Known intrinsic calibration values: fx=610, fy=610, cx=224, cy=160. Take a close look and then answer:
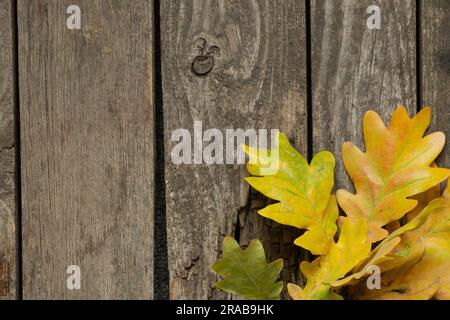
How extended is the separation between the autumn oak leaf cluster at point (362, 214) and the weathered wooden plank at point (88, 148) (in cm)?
22

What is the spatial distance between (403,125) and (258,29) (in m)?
0.36

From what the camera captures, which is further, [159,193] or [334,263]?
[159,193]

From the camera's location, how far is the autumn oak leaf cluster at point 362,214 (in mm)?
1210

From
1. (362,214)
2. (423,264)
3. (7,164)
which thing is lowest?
(423,264)

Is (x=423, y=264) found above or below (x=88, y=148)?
below

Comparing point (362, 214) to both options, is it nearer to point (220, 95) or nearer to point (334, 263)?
point (334, 263)

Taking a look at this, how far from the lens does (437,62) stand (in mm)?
1301

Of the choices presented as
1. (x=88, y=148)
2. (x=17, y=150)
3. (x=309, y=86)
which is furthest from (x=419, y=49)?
(x=17, y=150)

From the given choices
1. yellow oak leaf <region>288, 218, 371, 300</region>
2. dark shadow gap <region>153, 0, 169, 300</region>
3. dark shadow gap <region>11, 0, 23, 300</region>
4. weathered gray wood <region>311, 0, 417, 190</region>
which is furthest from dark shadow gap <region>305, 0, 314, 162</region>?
dark shadow gap <region>11, 0, 23, 300</region>

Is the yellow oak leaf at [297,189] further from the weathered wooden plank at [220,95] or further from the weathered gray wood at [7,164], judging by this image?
the weathered gray wood at [7,164]

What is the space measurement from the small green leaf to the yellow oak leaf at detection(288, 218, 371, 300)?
52mm

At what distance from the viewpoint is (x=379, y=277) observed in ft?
4.04

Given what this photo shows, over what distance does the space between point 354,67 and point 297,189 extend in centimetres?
29

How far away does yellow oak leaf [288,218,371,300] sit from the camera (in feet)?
3.79
